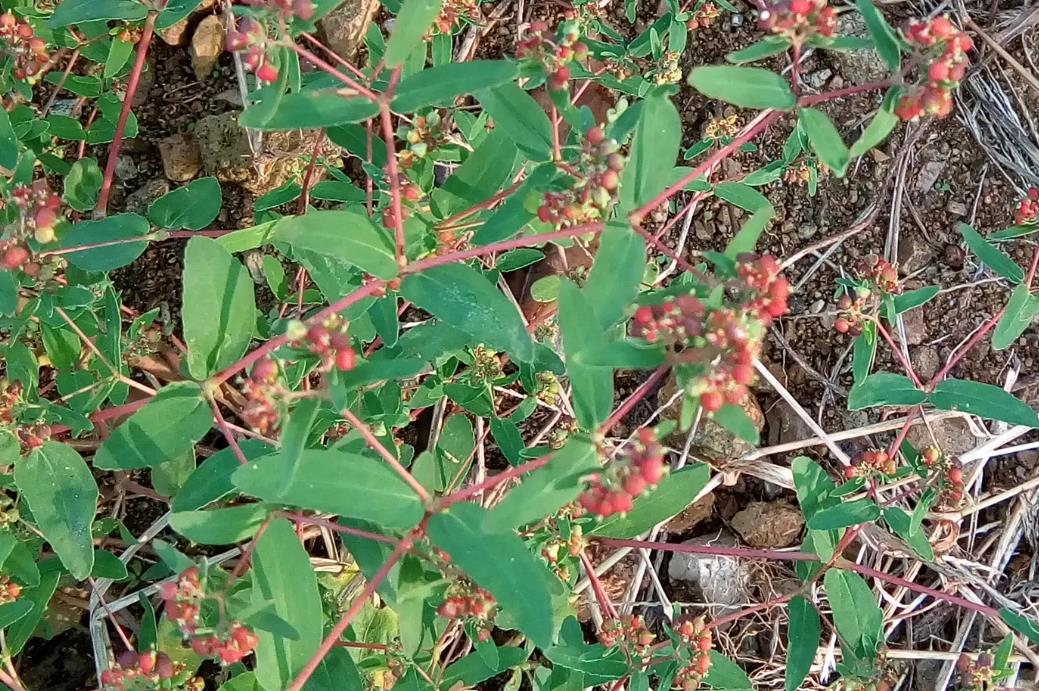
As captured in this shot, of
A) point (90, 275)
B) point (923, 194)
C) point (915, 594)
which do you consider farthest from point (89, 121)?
point (915, 594)

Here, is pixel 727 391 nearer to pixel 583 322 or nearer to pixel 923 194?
pixel 583 322

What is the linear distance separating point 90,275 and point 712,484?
2.67 m

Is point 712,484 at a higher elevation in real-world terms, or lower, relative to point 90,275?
lower

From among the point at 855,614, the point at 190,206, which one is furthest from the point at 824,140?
the point at 190,206

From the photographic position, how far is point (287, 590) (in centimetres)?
244

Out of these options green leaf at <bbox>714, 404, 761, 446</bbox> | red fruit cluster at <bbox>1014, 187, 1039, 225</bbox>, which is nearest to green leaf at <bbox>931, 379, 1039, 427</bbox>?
red fruit cluster at <bbox>1014, 187, 1039, 225</bbox>

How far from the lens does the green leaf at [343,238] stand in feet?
7.57

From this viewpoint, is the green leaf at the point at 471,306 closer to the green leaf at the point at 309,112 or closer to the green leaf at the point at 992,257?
the green leaf at the point at 309,112

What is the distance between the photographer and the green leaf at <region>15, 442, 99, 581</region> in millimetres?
2764

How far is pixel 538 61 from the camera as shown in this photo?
2.40 meters

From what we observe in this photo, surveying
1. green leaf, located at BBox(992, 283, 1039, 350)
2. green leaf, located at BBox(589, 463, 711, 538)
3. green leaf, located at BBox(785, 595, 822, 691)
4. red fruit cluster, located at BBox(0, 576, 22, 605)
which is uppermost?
green leaf, located at BBox(992, 283, 1039, 350)

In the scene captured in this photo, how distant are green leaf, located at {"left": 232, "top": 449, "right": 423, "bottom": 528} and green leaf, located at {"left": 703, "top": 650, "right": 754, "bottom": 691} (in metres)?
1.32

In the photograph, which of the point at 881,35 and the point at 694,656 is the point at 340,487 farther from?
the point at 881,35

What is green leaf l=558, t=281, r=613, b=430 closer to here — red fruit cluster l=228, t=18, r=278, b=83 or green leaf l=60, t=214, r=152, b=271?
red fruit cluster l=228, t=18, r=278, b=83
